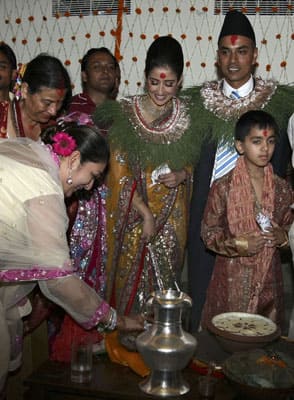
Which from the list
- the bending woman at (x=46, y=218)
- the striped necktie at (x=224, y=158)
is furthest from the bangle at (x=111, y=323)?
the striped necktie at (x=224, y=158)

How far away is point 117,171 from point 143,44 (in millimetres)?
1939

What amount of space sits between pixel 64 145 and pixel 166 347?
801 mm

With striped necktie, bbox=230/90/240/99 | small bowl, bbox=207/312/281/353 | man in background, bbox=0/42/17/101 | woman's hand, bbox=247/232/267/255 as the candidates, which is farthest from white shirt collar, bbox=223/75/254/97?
small bowl, bbox=207/312/281/353

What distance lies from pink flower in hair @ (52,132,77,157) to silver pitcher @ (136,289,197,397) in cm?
60

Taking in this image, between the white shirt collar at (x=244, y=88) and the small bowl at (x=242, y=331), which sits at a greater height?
the white shirt collar at (x=244, y=88)

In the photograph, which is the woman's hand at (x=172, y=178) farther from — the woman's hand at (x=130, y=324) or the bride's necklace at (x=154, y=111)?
the woman's hand at (x=130, y=324)

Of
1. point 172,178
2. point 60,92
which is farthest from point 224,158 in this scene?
point 60,92

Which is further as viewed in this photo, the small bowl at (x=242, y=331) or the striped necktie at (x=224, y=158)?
the striped necktie at (x=224, y=158)

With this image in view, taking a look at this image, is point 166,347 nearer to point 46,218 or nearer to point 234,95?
point 46,218

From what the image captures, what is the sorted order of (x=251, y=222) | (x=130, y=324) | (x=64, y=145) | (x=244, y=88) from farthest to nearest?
(x=244, y=88)
(x=251, y=222)
(x=130, y=324)
(x=64, y=145)

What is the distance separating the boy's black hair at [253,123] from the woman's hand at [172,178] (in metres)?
0.41

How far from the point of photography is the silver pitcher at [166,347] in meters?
1.98

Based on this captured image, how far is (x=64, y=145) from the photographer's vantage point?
87.4 inches

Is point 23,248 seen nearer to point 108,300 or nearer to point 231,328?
point 231,328
